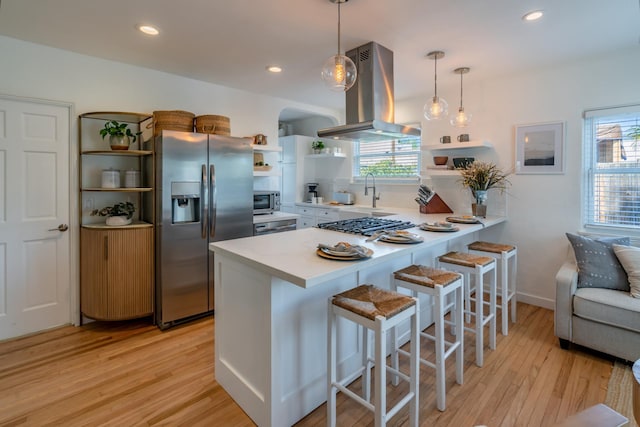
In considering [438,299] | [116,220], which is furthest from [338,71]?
[116,220]

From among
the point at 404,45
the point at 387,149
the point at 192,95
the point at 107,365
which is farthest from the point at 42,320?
the point at 387,149

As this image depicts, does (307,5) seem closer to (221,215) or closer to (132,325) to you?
(221,215)

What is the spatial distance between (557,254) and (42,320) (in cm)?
504

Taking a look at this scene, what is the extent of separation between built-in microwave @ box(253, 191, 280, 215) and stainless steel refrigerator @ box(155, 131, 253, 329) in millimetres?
668

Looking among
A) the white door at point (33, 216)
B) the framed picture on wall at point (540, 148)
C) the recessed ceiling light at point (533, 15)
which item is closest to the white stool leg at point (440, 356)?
the recessed ceiling light at point (533, 15)

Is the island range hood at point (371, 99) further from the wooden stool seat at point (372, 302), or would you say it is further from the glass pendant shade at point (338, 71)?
the wooden stool seat at point (372, 302)

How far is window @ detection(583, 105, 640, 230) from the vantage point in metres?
3.06

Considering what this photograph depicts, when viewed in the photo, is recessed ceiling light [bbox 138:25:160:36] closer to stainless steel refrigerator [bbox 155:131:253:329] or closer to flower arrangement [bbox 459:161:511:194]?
stainless steel refrigerator [bbox 155:131:253:329]

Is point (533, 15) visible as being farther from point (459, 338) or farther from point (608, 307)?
point (459, 338)

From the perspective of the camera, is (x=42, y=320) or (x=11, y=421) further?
(x=42, y=320)

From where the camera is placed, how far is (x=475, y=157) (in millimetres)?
4004

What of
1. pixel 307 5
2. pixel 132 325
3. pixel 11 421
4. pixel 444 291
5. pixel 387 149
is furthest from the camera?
pixel 387 149

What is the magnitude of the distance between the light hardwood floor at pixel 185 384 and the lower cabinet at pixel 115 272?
0.75 ft

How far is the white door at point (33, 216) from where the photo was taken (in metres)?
2.78
